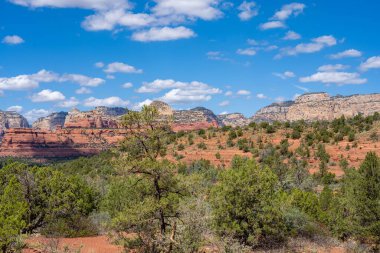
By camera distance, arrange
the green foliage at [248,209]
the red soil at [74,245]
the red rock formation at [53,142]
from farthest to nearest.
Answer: the red rock formation at [53,142], the green foliage at [248,209], the red soil at [74,245]

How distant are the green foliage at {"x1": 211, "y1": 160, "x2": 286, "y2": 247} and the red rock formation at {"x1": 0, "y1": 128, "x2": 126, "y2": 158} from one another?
13894 centimetres

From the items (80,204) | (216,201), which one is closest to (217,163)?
(80,204)

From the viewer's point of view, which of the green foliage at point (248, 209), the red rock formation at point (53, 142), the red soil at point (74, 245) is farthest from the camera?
the red rock formation at point (53, 142)

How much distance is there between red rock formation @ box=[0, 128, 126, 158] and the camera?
6407 inches

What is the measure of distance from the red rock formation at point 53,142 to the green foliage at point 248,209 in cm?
13894

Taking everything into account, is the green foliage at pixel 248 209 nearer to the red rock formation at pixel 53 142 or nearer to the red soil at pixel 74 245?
the red soil at pixel 74 245

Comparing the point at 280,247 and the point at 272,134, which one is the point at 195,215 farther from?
the point at 272,134

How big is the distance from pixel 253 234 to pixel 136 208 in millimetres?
10499

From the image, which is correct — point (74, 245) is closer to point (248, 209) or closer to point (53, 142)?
point (248, 209)

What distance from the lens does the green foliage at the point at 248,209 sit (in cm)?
2264

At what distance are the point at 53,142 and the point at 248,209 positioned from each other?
15875 centimetres

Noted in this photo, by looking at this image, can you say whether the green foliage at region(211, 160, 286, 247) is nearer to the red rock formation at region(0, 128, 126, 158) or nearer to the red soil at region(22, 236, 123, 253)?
the red soil at region(22, 236, 123, 253)

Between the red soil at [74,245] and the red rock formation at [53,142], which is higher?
the red rock formation at [53,142]

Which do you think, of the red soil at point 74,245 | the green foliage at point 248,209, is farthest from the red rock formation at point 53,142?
the green foliage at point 248,209
